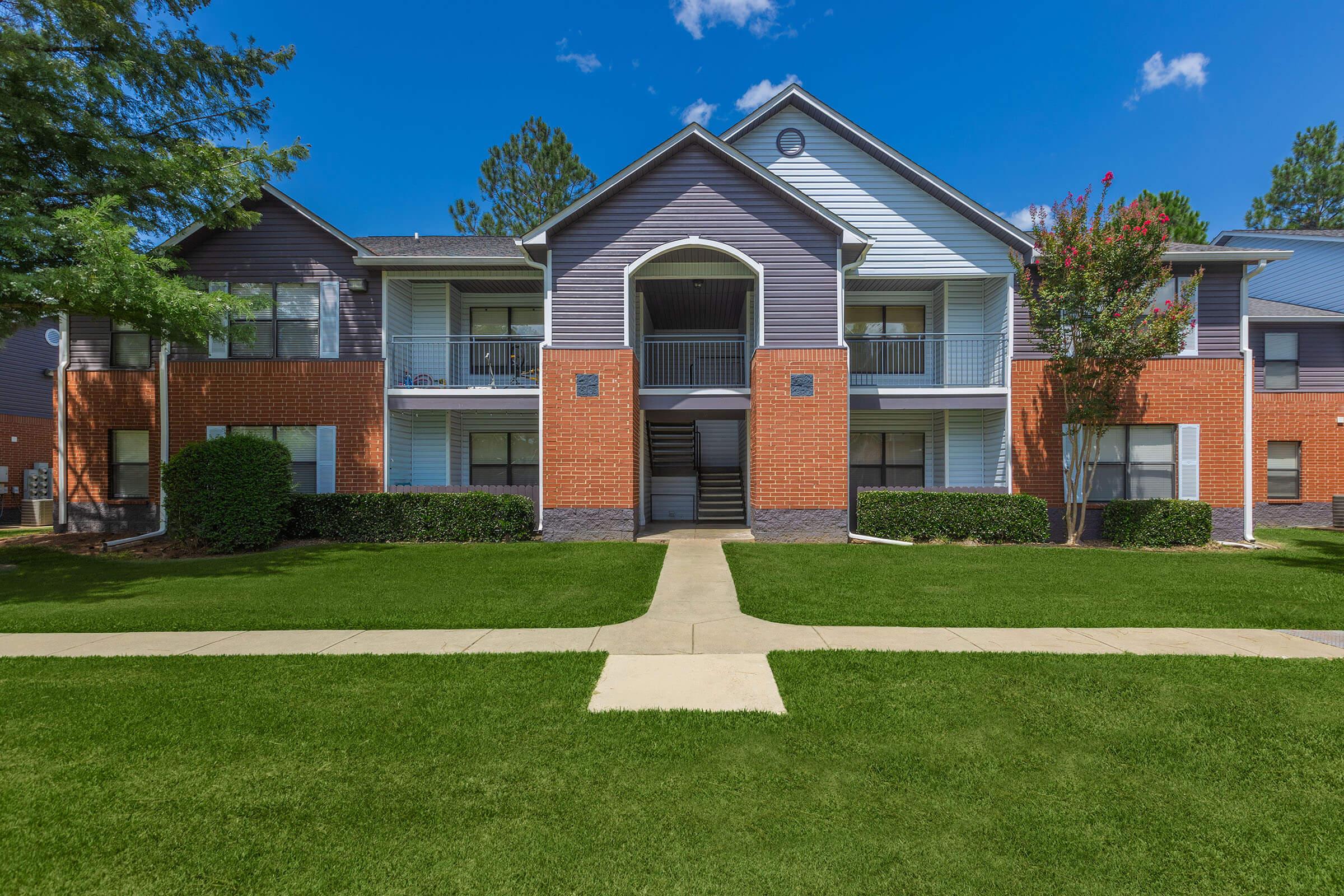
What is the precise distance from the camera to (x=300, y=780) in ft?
11.0

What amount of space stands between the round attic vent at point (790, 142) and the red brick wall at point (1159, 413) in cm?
777

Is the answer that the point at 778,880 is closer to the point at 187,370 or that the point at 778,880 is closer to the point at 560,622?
the point at 560,622

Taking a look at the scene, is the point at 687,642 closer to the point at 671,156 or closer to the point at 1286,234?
the point at 671,156

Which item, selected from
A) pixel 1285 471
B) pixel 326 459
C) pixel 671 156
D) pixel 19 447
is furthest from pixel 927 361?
pixel 19 447

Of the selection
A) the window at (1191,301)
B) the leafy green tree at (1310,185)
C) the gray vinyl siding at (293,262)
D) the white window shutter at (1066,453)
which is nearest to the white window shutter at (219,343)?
the gray vinyl siding at (293,262)

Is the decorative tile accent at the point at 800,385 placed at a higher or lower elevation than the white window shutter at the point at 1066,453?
higher

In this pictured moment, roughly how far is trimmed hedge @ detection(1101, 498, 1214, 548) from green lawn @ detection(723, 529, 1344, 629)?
28.6 inches

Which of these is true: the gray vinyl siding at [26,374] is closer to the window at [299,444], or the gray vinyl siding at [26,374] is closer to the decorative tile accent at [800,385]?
the window at [299,444]

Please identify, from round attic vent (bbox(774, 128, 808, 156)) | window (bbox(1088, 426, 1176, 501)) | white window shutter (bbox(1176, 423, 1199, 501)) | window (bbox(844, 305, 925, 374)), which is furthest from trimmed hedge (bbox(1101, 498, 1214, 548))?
round attic vent (bbox(774, 128, 808, 156))

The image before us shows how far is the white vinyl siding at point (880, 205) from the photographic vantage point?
1486 cm

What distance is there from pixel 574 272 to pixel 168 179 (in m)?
8.08

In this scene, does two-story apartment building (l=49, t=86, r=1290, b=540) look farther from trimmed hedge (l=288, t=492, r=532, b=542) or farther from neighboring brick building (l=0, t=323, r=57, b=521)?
neighboring brick building (l=0, t=323, r=57, b=521)

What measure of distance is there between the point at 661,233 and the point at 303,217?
888 cm

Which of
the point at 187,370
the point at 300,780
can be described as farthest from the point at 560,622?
the point at 187,370
